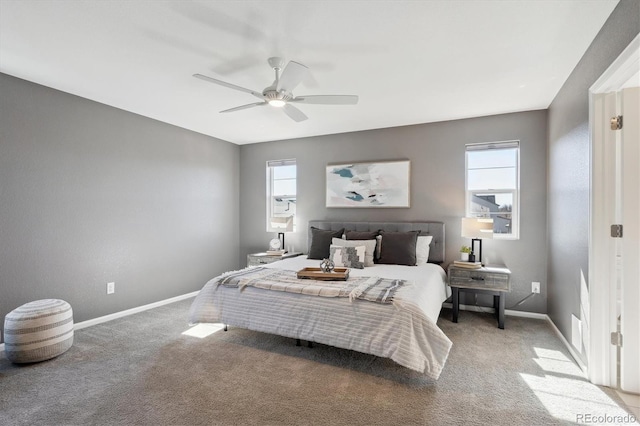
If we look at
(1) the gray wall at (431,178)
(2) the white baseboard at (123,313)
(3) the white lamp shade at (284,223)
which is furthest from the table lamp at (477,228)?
(2) the white baseboard at (123,313)

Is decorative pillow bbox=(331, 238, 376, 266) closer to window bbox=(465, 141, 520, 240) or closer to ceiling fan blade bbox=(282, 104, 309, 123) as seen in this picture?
window bbox=(465, 141, 520, 240)

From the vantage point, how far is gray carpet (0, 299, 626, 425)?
191 cm

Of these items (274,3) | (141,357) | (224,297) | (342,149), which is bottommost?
(141,357)

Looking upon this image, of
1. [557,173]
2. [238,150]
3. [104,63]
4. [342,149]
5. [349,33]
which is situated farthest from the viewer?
[238,150]

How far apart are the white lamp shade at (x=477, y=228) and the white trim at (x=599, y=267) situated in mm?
1327

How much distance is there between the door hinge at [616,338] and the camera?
7.13 feet

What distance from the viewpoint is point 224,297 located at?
117 inches

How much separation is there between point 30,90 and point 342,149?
3780 mm

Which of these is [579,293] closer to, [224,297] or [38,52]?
[224,297]

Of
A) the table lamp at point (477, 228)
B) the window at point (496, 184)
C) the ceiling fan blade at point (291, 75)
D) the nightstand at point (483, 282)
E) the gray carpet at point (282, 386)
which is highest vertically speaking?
the ceiling fan blade at point (291, 75)

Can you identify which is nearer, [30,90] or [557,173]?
[30,90]

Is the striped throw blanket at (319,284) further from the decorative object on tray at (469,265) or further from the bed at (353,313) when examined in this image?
the decorative object on tray at (469,265)

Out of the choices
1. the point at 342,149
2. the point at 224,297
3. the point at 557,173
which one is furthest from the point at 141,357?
the point at 557,173

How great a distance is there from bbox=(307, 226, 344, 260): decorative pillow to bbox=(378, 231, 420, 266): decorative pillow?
0.75m
